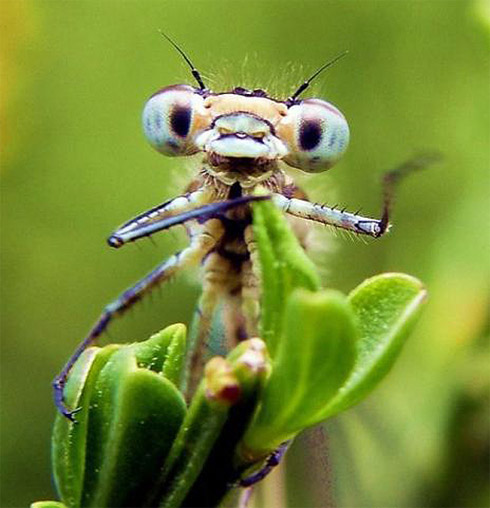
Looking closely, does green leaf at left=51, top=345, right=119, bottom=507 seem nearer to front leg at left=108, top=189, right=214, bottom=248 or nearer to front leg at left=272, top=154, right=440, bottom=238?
front leg at left=108, top=189, right=214, bottom=248

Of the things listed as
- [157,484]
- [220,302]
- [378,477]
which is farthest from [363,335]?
[378,477]

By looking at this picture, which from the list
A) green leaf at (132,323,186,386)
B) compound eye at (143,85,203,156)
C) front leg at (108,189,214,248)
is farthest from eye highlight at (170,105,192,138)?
green leaf at (132,323,186,386)

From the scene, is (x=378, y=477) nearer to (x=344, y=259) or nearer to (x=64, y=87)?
(x=344, y=259)

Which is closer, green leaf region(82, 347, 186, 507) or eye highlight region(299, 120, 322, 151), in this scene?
green leaf region(82, 347, 186, 507)

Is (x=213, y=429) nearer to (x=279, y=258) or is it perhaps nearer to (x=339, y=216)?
(x=279, y=258)

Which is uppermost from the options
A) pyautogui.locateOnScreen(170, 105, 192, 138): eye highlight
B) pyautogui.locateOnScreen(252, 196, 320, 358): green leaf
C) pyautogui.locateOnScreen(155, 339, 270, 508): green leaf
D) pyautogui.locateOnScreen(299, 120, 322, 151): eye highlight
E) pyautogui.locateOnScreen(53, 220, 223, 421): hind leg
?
pyautogui.locateOnScreen(170, 105, 192, 138): eye highlight

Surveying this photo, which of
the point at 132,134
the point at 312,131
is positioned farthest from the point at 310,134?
the point at 132,134
